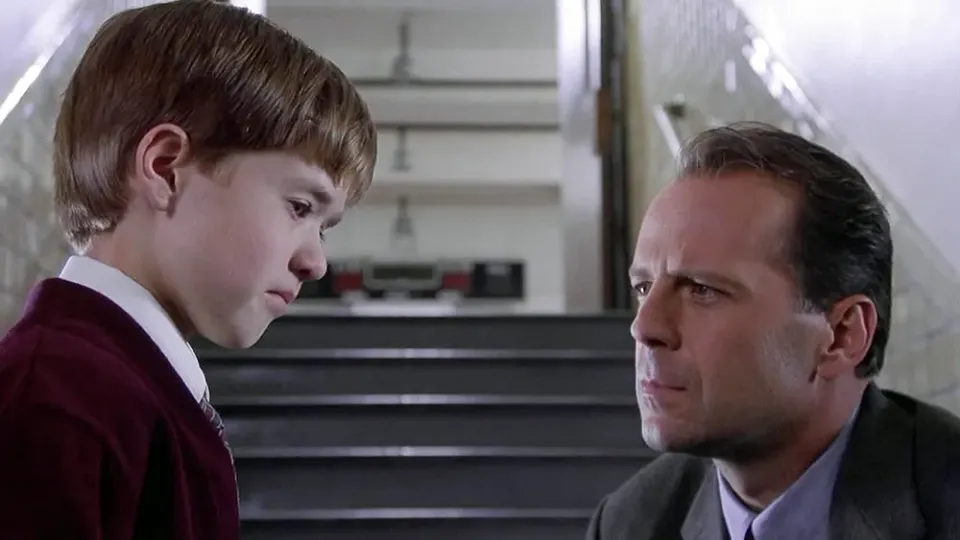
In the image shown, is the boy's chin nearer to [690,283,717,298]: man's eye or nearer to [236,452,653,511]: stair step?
[690,283,717,298]: man's eye

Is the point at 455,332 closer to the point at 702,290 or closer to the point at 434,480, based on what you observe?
the point at 434,480

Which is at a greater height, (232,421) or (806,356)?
(806,356)

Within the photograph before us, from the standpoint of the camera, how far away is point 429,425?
294cm

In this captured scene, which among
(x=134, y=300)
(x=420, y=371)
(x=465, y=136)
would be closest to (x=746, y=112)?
(x=420, y=371)

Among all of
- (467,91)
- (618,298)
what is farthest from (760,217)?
(467,91)

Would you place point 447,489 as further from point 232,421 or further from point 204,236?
point 204,236

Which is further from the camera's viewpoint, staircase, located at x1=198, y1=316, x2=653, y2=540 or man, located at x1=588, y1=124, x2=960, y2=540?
staircase, located at x1=198, y1=316, x2=653, y2=540

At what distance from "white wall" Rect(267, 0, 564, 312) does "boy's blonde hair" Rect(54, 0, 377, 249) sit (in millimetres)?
7338

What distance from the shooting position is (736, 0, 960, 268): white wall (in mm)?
1696

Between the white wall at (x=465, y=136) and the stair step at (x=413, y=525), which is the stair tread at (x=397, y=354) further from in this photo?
the white wall at (x=465, y=136)

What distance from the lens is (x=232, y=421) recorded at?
9.38 ft

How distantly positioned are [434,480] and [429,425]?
8.7 inches

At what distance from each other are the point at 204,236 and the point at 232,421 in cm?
215

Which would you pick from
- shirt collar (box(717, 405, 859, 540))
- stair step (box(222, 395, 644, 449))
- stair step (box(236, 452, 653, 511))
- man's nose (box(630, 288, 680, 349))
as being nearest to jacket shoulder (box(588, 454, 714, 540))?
shirt collar (box(717, 405, 859, 540))
